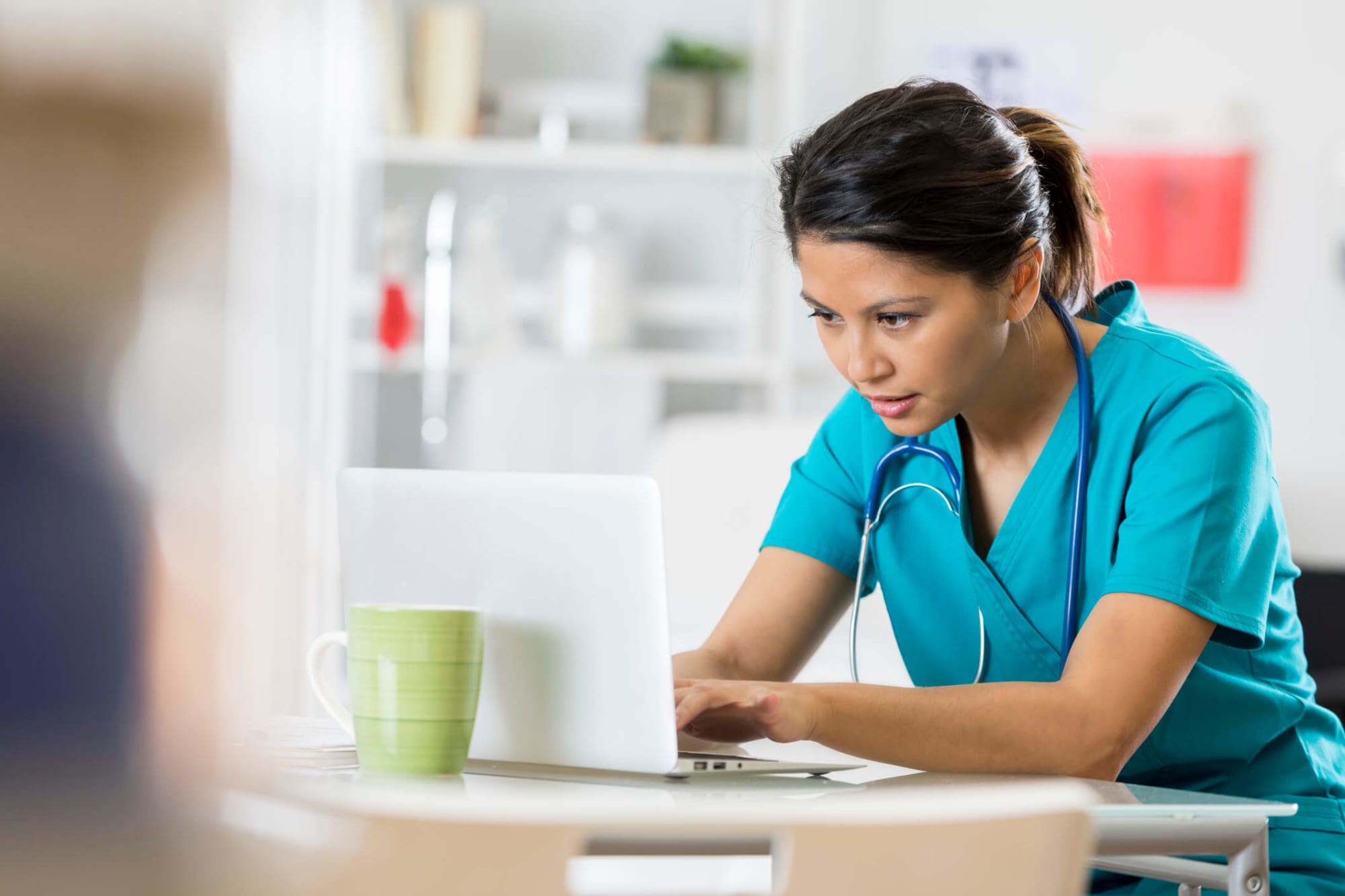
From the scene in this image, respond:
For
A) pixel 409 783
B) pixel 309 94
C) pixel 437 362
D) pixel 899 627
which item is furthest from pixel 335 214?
pixel 309 94

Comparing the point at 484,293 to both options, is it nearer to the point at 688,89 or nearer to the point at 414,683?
the point at 688,89

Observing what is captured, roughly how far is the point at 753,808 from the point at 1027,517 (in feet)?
2.28

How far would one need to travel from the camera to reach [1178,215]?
115 inches

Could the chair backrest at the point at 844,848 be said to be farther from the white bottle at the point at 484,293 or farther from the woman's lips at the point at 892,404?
the white bottle at the point at 484,293

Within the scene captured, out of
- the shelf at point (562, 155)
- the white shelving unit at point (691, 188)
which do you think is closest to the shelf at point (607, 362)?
the white shelving unit at point (691, 188)

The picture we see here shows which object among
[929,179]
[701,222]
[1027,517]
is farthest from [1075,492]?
[701,222]

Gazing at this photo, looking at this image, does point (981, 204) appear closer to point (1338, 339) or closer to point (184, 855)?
point (184, 855)

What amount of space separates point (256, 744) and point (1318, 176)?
2.90 metres

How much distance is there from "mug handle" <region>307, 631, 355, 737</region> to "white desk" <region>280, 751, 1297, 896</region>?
3.6 inches

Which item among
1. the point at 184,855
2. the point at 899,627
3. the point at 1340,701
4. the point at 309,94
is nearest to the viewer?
the point at 184,855

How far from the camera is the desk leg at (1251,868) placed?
31.0 inches

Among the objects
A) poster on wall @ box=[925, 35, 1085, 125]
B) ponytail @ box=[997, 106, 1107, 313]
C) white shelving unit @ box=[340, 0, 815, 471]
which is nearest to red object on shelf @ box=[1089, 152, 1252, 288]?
Result: poster on wall @ box=[925, 35, 1085, 125]

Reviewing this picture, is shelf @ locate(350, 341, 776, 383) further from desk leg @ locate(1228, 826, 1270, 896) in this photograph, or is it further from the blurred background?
desk leg @ locate(1228, 826, 1270, 896)

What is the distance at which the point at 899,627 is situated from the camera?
124 centimetres
